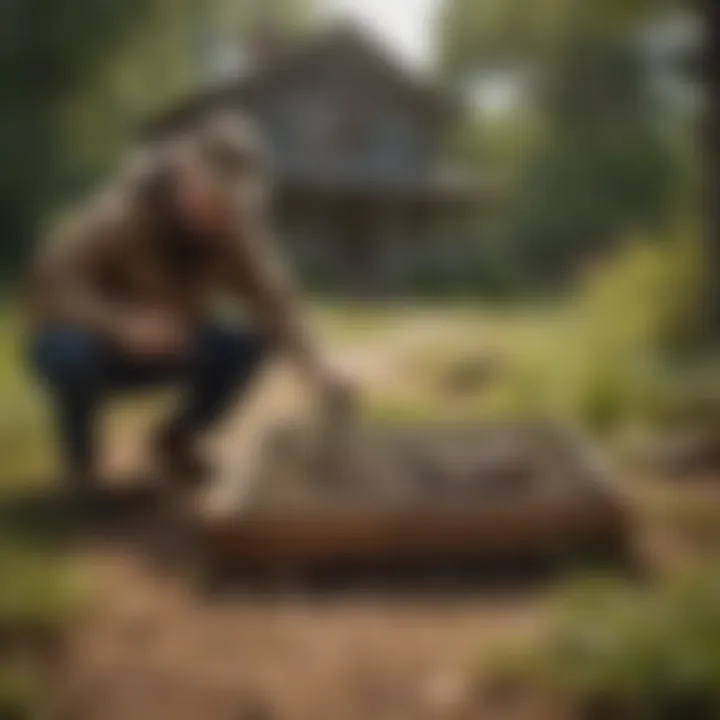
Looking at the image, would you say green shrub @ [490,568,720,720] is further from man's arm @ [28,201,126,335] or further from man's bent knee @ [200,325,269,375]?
man's arm @ [28,201,126,335]

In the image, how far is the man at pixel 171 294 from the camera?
0.89m

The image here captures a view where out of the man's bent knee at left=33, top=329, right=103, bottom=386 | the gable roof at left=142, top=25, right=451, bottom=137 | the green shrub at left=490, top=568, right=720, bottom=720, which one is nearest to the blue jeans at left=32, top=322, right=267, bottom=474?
the man's bent knee at left=33, top=329, right=103, bottom=386

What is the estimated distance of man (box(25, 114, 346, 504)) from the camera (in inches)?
35.1

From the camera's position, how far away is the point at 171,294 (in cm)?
91

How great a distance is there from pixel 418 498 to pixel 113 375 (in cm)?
25

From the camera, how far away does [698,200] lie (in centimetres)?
91

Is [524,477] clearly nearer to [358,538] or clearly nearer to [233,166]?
[358,538]

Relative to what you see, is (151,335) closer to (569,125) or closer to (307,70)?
(307,70)

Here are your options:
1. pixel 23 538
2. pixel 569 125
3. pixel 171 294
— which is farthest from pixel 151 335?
pixel 569 125

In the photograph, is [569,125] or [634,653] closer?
[634,653]

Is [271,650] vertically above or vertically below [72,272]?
below

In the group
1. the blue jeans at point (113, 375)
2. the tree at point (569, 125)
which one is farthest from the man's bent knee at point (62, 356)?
the tree at point (569, 125)

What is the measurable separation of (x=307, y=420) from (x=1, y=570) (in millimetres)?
244

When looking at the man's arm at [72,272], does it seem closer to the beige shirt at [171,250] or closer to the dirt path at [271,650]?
the beige shirt at [171,250]
